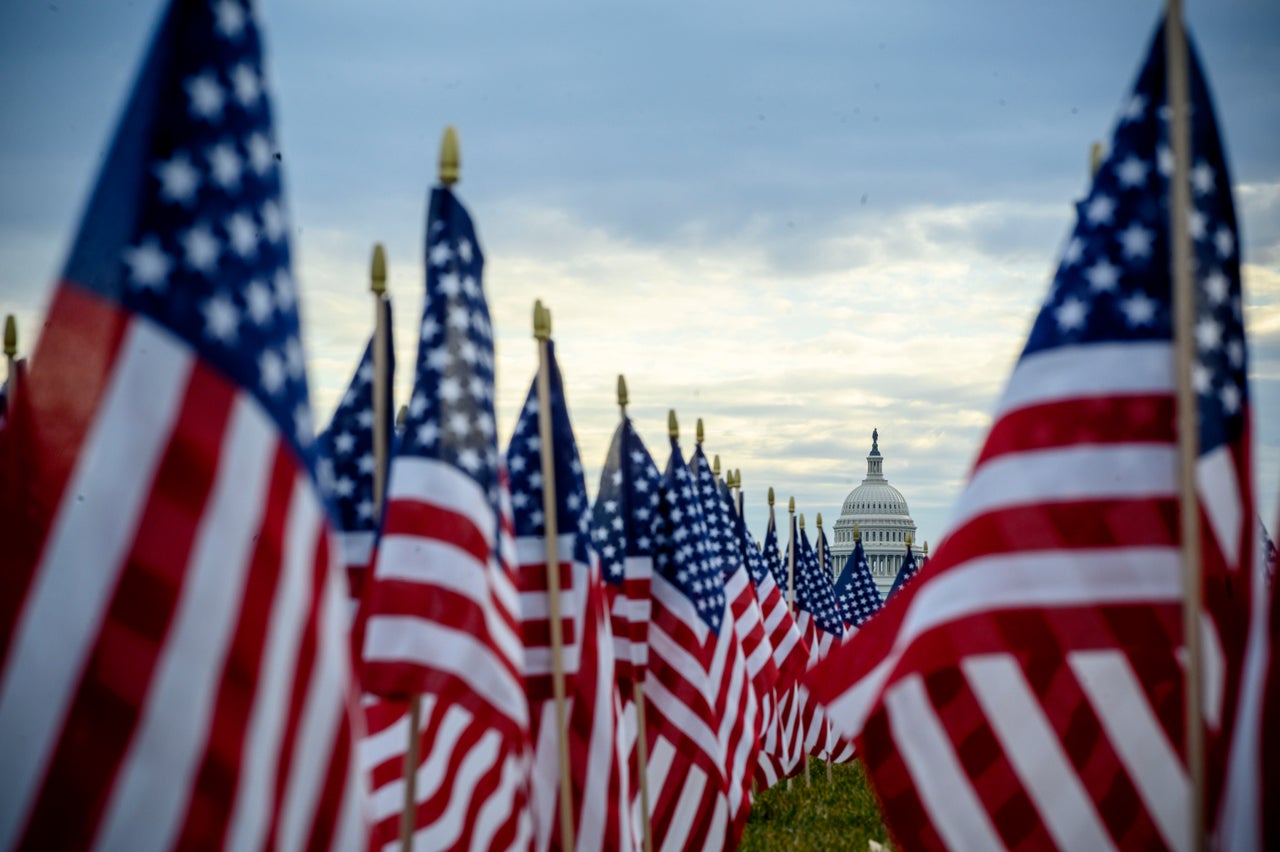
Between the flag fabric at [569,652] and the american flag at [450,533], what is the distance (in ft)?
6.79

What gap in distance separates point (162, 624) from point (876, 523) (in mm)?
168110

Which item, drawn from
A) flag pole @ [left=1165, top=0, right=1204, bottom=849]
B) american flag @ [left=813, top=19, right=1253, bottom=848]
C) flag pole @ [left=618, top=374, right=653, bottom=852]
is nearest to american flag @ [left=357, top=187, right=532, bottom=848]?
american flag @ [left=813, top=19, right=1253, bottom=848]

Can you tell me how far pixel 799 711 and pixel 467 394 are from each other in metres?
17.6

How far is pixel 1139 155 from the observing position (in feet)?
19.9

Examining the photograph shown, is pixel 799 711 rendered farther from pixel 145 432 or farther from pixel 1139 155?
pixel 145 432

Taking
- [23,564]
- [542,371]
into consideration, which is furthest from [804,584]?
[23,564]

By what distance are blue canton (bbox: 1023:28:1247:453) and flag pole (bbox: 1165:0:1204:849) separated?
277 mm

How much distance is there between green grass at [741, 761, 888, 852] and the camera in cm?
1806

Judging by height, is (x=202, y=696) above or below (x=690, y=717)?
below

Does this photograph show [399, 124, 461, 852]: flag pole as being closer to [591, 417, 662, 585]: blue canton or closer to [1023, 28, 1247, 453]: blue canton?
[1023, 28, 1247, 453]: blue canton

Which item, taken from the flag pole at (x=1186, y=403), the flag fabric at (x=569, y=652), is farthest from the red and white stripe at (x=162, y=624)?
the flag fabric at (x=569, y=652)

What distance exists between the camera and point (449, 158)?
24.1 feet

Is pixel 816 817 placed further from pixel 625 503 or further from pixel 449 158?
pixel 449 158

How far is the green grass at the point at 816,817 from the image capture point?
18062 mm
